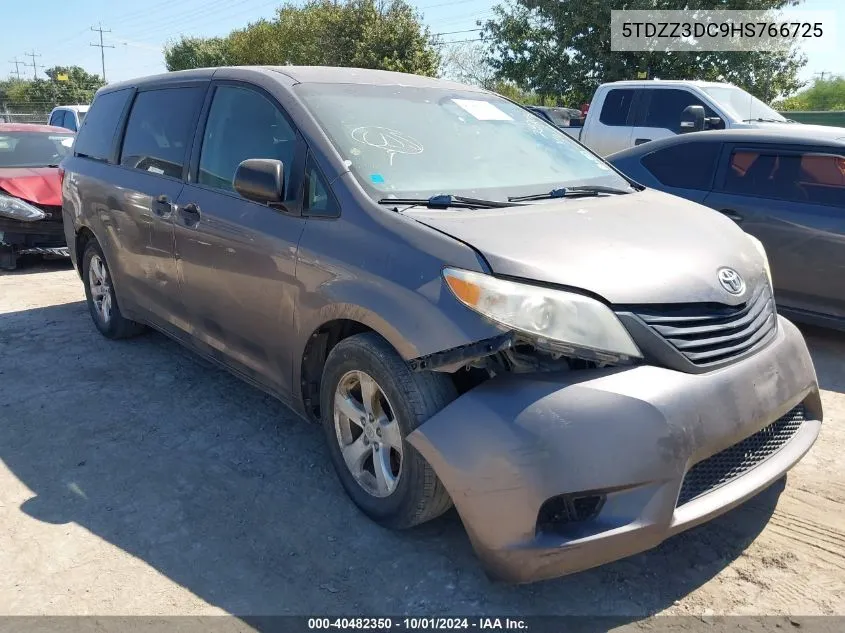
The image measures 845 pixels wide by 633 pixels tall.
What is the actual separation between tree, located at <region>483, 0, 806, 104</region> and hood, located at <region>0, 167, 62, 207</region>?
16586mm

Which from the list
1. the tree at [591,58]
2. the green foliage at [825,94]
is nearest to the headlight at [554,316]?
the tree at [591,58]

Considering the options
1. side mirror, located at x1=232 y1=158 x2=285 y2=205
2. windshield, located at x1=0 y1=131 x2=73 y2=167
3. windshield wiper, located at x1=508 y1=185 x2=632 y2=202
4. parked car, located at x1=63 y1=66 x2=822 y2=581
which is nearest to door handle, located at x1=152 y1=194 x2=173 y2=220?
parked car, located at x1=63 y1=66 x2=822 y2=581

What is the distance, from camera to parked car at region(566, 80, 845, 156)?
9102 millimetres

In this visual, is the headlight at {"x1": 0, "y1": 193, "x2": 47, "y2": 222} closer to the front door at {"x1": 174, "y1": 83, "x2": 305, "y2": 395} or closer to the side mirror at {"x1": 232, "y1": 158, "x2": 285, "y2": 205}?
the front door at {"x1": 174, "y1": 83, "x2": 305, "y2": 395}

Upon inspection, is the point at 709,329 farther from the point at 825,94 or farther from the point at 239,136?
the point at 825,94

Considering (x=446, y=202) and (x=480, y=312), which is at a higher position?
(x=446, y=202)

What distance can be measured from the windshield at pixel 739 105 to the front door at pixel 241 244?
7.39m

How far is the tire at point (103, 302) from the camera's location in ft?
16.8

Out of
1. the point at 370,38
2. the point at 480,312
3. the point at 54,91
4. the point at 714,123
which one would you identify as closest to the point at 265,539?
the point at 480,312

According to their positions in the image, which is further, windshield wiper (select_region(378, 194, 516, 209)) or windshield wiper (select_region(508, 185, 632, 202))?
windshield wiper (select_region(508, 185, 632, 202))

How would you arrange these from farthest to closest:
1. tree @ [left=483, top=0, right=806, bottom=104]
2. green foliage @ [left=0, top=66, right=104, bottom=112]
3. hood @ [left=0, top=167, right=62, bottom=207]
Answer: green foliage @ [left=0, top=66, right=104, bottom=112]
tree @ [left=483, top=0, right=806, bottom=104]
hood @ [left=0, top=167, right=62, bottom=207]

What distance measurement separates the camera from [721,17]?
2008 cm

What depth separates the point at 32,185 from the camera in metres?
8.02

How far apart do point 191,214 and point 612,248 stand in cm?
226
